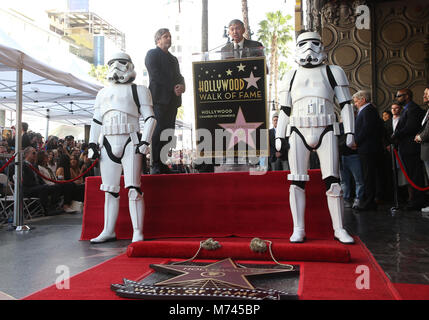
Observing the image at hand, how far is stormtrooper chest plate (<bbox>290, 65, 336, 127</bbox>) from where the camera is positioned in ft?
13.9

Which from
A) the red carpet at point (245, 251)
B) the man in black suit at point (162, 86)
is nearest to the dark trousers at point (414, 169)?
the red carpet at point (245, 251)

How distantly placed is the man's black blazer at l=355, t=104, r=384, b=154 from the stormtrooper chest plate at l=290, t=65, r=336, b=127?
3.15 m

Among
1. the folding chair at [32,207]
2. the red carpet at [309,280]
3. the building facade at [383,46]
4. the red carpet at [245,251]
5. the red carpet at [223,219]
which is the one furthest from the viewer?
the building facade at [383,46]

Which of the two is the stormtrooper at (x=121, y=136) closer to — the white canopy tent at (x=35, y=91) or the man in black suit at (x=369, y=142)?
the white canopy tent at (x=35, y=91)

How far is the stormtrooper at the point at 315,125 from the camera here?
4.24m

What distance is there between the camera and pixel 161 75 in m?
5.66

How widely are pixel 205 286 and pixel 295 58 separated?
2.93m

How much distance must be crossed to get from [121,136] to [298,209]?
2.27 m

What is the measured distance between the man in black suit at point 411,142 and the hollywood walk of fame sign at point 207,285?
490 cm

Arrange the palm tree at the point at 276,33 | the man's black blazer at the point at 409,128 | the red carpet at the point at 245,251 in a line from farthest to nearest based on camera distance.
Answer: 1. the palm tree at the point at 276,33
2. the man's black blazer at the point at 409,128
3. the red carpet at the point at 245,251

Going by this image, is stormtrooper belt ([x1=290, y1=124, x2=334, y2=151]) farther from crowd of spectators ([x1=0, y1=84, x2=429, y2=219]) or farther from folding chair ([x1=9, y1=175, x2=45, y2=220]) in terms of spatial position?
folding chair ([x1=9, y1=175, x2=45, y2=220])

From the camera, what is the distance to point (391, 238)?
4594mm
